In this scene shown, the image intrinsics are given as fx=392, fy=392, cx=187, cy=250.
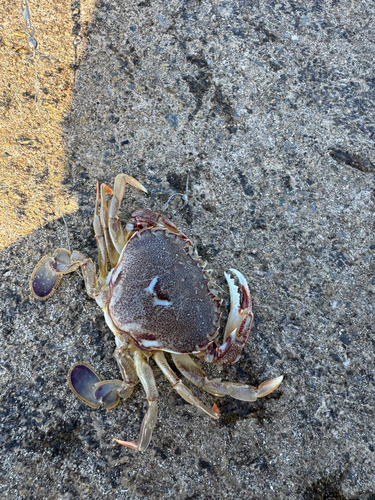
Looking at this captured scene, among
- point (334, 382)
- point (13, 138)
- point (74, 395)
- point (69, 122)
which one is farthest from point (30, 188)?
point (334, 382)

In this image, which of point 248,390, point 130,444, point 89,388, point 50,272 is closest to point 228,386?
point 248,390

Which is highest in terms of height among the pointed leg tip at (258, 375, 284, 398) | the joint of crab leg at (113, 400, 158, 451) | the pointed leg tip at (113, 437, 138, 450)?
the pointed leg tip at (258, 375, 284, 398)

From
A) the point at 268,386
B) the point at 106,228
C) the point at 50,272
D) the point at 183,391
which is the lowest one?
the point at 183,391

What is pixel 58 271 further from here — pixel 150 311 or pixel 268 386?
pixel 268 386

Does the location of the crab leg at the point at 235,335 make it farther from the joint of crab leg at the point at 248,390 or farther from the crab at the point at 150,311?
the joint of crab leg at the point at 248,390

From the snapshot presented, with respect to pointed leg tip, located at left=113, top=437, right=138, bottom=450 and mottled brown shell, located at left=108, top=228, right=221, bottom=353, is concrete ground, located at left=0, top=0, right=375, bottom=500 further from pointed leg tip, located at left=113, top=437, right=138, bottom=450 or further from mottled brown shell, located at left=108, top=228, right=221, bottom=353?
mottled brown shell, located at left=108, top=228, right=221, bottom=353

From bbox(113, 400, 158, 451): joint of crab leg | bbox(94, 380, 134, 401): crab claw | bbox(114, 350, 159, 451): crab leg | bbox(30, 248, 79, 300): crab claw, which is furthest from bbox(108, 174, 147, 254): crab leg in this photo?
bbox(113, 400, 158, 451): joint of crab leg

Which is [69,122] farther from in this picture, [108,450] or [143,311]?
[108,450]
